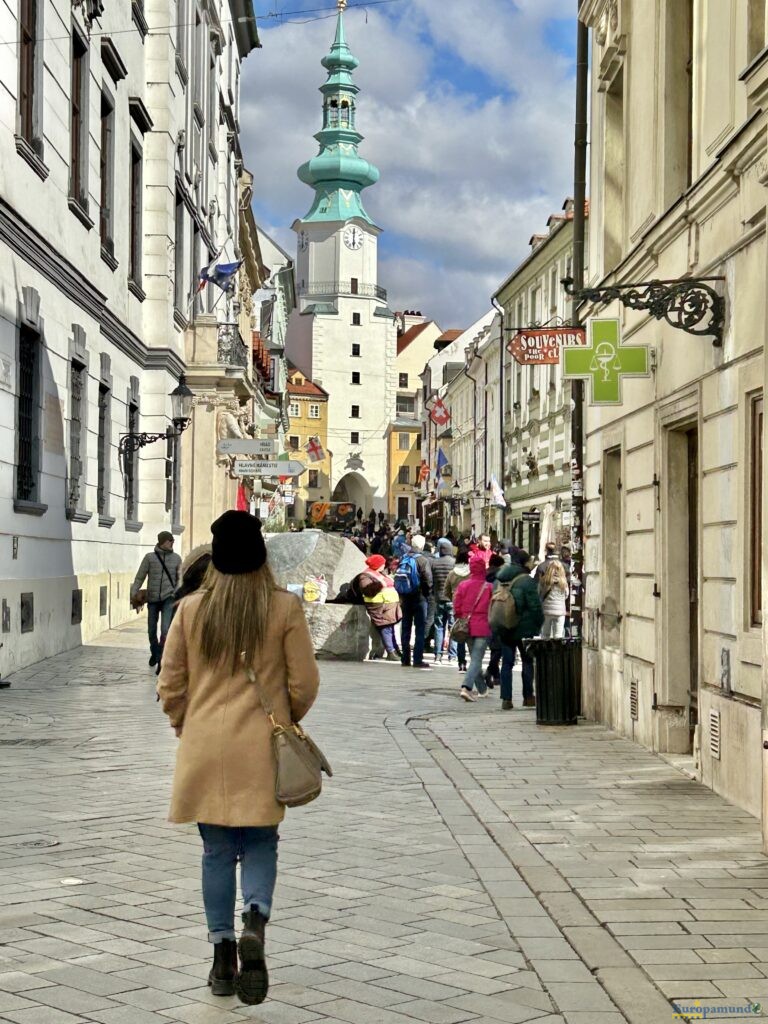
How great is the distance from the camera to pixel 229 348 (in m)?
35.9

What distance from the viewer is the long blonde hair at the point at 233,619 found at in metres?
5.08

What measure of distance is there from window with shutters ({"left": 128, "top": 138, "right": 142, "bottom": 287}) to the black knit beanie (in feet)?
73.4

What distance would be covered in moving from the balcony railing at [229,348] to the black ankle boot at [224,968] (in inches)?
1188

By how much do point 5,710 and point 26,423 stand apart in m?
4.98

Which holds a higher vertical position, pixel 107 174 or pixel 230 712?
pixel 107 174

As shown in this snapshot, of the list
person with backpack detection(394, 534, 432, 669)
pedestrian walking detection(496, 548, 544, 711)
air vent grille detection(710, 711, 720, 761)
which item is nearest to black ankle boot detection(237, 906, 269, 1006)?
air vent grille detection(710, 711, 720, 761)

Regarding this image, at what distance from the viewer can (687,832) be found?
833 centimetres

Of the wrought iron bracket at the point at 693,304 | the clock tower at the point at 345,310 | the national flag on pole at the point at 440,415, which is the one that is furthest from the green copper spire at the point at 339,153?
the wrought iron bracket at the point at 693,304

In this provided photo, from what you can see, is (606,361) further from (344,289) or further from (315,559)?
(344,289)

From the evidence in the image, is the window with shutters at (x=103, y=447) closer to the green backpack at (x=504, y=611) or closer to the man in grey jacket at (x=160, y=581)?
the man in grey jacket at (x=160, y=581)

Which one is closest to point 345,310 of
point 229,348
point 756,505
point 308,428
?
point 308,428

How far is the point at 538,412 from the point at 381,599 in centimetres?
2388

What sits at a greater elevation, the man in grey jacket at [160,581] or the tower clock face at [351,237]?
the tower clock face at [351,237]

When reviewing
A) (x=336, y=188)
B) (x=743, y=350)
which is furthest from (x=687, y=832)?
(x=336, y=188)
